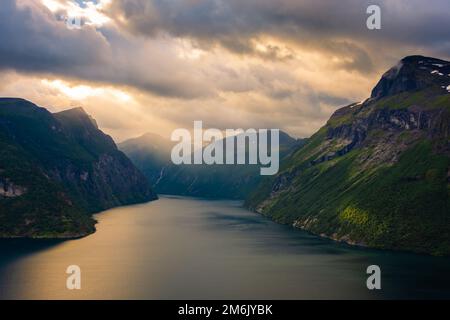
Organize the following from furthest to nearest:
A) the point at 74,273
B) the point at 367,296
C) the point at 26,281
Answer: the point at 74,273 → the point at 26,281 → the point at 367,296

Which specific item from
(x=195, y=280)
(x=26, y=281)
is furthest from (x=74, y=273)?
(x=195, y=280)

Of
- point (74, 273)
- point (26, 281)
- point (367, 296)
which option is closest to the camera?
point (367, 296)
